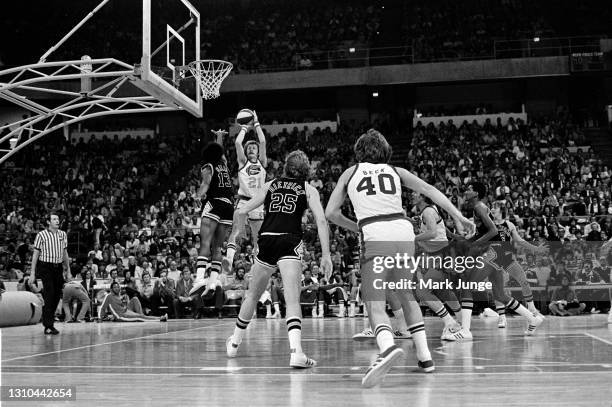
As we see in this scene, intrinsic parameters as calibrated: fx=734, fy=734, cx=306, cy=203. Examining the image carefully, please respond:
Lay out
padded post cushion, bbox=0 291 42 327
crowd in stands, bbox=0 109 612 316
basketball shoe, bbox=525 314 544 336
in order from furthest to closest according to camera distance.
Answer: crowd in stands, bbox=0 109 612 316
padded post cushion, bbox=0 291 42 327
basketball shoe, bbox=525 314 544 336

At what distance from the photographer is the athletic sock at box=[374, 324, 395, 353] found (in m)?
6.10

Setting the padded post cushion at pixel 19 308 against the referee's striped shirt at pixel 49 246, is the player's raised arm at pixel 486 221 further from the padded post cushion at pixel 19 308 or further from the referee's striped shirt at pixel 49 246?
the padded post cushion at pixel 19 308

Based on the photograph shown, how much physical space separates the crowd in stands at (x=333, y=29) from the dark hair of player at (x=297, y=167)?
27.2 metres

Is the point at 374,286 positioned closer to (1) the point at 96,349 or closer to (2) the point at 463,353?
(2) the point at 463,353

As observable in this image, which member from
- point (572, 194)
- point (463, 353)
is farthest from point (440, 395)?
point (572, 194)

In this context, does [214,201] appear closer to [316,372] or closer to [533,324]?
[316,372]

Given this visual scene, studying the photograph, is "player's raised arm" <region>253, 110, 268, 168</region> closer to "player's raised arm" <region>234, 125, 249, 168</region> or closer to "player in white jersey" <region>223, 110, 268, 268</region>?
"player in white jersey" <region>223, 110, 268, 268</region>

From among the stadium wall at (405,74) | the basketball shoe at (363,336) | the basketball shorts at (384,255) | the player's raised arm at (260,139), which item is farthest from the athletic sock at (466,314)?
the stadium wall at (405,74)

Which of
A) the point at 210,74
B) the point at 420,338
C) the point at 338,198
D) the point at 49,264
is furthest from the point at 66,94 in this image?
the point at 420,338

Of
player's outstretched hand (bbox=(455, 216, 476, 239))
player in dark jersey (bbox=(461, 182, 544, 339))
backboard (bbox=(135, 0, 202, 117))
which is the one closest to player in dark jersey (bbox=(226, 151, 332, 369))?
player's outstretched hand (bbox=(455, 216, 476, 239))

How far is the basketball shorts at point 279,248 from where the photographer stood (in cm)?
765

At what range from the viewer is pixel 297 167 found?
25.4 feet

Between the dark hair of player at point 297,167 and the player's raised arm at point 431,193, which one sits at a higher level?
the dark hair of player at point 297,167

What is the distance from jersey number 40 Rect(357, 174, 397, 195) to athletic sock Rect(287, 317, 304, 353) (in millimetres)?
1734
